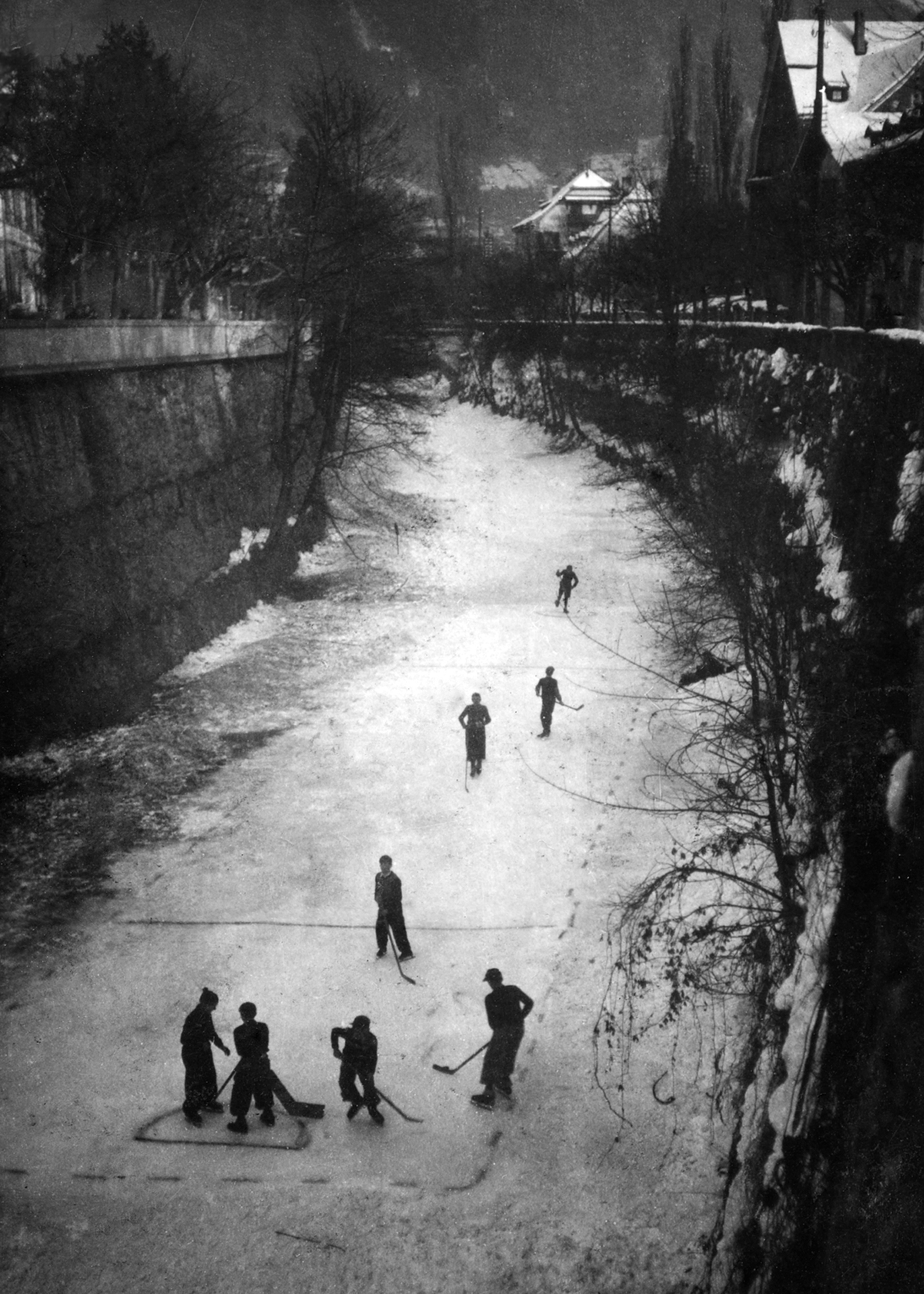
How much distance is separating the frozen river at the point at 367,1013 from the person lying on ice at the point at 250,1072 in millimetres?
207

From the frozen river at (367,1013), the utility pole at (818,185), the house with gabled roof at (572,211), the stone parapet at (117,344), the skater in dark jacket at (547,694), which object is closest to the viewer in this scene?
the frozen river at (367,1013)

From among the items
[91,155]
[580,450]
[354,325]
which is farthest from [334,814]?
[580,450]

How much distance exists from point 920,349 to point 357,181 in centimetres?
2128

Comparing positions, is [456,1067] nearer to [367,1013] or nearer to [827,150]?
[367,1013]

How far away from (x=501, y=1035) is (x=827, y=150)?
30.0 meters

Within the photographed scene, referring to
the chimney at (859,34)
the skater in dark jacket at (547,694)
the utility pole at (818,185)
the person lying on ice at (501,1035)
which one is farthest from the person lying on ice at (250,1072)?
the chimney at (859,34)

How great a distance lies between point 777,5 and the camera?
138 feet

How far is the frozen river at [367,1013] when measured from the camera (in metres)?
6.96

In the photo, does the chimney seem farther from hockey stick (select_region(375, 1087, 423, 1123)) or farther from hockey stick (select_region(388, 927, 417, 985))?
hockey stick (select_region(375, 1087, 423, 1123))

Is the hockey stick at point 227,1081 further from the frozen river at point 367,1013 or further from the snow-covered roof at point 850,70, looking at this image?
the snow-covered roof at point 850,70

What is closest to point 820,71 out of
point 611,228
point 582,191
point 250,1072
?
point 611,228

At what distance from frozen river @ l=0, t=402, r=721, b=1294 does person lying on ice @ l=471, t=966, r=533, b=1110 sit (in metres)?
0.18

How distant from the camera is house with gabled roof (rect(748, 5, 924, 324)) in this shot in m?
21.4

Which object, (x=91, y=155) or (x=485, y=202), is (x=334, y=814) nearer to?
(x=91, y=155)
